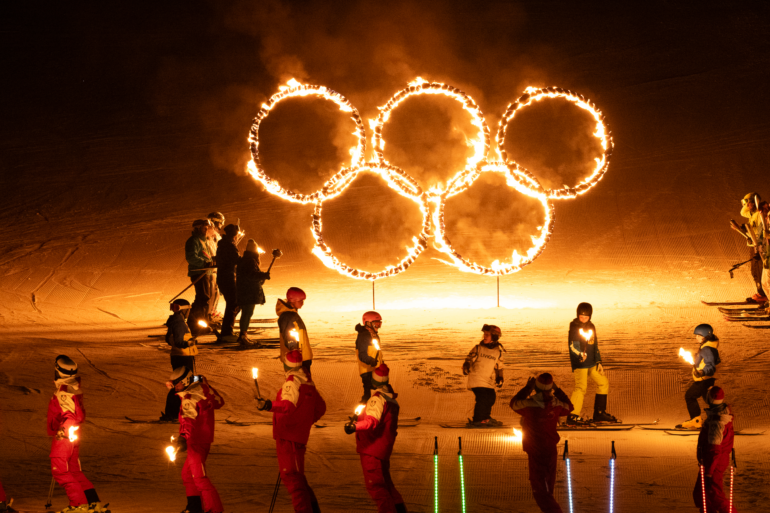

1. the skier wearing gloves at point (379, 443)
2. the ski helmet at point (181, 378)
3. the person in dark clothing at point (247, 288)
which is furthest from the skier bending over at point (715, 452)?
the person in dark clothing at point (247, 288)

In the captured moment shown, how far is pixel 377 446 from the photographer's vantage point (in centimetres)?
780

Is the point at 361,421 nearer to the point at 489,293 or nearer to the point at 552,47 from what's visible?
the point at 489,293

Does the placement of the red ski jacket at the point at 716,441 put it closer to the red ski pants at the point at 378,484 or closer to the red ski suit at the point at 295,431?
the red ski pants at the point at 378,484

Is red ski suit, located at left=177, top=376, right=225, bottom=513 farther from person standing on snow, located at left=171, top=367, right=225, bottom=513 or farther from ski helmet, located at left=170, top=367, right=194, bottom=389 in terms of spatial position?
ski helmet, located at left=170, top=367, right=194, bottom=389

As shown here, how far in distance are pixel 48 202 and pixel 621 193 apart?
54.8 ft

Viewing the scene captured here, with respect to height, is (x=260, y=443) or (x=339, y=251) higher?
(x=339, y=251)

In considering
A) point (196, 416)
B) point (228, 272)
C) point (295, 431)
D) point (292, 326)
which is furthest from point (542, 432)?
point (228, 272)

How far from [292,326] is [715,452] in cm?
476

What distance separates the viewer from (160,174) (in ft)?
100

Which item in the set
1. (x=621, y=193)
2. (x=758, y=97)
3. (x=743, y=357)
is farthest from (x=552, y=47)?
(x=743, y=357)

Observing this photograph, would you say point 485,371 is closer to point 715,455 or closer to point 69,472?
point 715,455

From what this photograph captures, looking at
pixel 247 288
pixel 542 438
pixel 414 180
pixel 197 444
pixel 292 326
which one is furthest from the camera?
pixel 414 180

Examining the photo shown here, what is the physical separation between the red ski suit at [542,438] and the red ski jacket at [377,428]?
119 cm

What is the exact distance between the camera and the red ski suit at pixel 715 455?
26.0 ft
